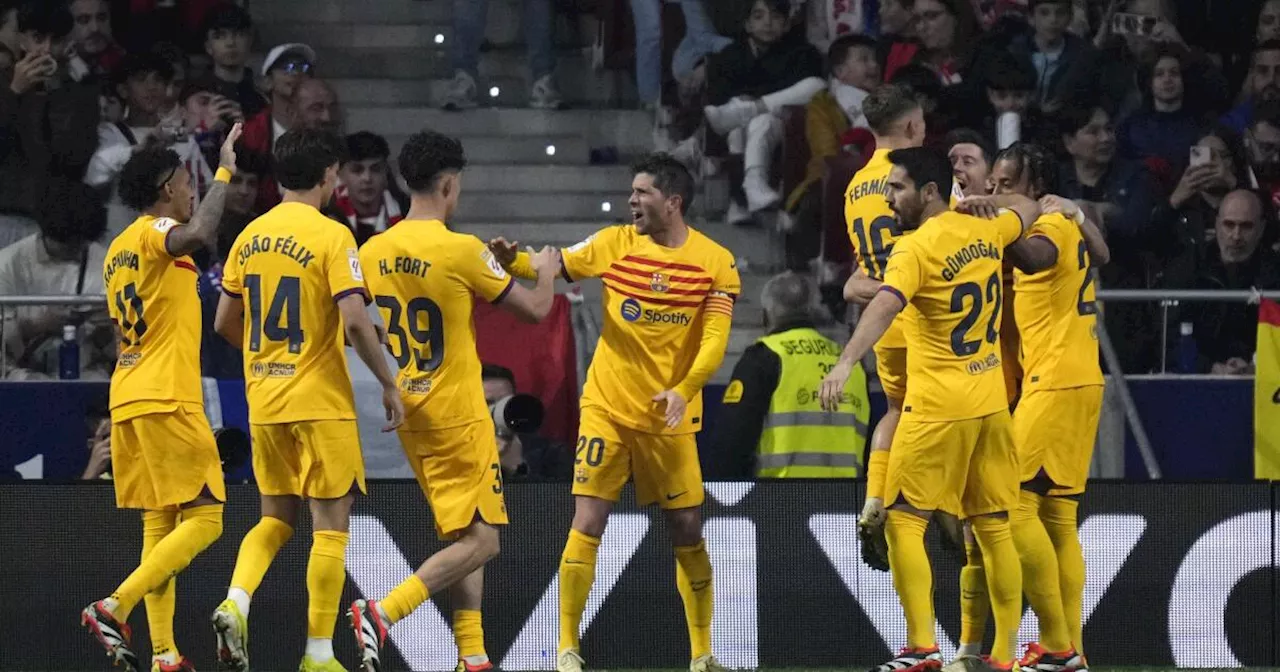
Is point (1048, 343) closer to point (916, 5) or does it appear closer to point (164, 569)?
point (164, 569)

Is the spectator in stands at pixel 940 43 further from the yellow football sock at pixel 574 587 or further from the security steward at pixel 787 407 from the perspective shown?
the yellow football sock at pixel 574 587

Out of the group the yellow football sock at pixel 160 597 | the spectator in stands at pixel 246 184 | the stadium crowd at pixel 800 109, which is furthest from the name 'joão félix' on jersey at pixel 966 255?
the spectator in stands at pixel 246 184

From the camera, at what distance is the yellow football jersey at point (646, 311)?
28.0 feet

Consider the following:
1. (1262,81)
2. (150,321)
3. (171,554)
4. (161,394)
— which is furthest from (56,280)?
(1262,81)

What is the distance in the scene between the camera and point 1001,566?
784 cm

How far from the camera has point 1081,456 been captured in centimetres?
835

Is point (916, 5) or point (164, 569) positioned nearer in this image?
point (164, 569)

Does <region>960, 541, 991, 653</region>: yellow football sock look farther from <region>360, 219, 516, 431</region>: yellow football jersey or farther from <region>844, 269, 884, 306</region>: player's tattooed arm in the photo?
<region>360, 219, 516, 431</region>: yellow football jersey

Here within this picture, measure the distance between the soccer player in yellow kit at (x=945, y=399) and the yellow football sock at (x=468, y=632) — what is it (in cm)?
168

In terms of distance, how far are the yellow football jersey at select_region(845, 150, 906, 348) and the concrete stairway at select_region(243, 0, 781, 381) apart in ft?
14.6

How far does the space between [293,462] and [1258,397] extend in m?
5.39

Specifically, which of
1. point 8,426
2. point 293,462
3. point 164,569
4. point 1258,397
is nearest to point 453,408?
point 293,462

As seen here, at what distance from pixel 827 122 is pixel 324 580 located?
6.45 metres

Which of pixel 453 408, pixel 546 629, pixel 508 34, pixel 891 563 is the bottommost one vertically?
pixel 546 629
